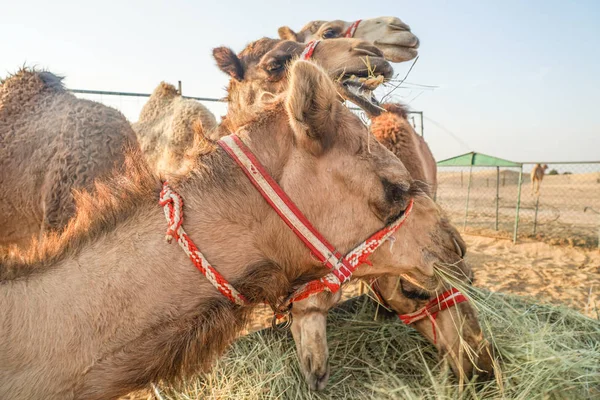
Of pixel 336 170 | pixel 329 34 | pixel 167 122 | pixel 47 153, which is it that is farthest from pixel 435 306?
pixel 167 122

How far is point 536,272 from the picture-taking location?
24.6 ft

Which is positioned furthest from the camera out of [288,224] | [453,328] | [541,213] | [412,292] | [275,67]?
[541,213]

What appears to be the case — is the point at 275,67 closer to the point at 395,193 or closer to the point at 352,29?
the point at 352,29

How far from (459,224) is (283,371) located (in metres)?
11.7

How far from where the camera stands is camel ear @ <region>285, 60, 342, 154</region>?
1.33m

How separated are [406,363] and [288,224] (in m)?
2.21

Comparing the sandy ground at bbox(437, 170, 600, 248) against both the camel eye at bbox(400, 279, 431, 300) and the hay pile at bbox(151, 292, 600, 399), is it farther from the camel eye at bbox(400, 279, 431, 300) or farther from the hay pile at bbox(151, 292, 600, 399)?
the camel eye at bbox(400, 279, 431, 300)

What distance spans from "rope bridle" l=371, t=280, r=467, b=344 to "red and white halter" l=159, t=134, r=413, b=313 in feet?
3.80

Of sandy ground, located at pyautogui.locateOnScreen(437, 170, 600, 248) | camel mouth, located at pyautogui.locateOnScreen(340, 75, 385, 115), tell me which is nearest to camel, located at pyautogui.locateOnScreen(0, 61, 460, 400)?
camel mouth, located at pyautogui.locateOnScreen(340, 75, 385, 115)

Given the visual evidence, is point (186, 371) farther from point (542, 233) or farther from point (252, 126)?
point (542, 233)

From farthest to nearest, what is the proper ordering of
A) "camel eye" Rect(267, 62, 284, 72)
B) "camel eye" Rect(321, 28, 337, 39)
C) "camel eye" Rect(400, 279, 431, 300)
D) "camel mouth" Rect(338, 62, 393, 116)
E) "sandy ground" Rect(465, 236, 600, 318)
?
"sandy ground" Rect(465, 236, 600, 318)
"camel eye" Rect(321, 28, 337, 39)
"camel eye" Rect(267, 62, 284, 72)
"camel eye" Rect(400, 279, 431, 300)
"camel mouth" Rect(338, 62, 393, 116)

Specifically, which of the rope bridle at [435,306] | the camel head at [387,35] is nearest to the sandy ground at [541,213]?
the camel head at [387,35]

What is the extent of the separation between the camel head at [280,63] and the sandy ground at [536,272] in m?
2.85

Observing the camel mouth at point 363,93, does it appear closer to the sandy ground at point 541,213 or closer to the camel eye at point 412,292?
the camel eye at point 412,292
